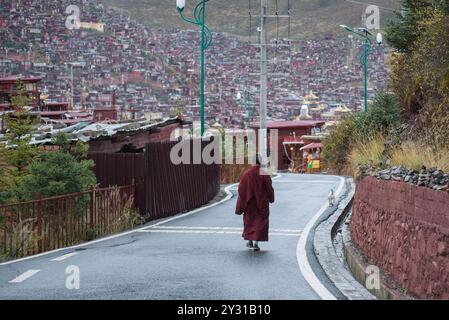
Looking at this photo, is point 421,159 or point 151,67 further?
point 151,67

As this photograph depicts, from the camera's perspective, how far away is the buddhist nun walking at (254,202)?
1535 centimetres

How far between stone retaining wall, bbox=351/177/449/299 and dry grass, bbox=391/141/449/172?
0.53m

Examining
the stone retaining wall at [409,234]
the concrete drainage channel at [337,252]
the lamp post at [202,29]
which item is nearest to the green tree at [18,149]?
the lamp post at [202,29]

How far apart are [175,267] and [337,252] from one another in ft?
14.0

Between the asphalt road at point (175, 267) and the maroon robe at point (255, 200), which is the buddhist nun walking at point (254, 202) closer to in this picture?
the maroon robe at point (255, 200)

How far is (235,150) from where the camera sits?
133ft

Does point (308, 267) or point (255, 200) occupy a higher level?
point (255, 200)

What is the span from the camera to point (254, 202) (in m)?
Answer: 15.5

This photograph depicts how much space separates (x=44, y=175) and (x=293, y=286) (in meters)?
9.09

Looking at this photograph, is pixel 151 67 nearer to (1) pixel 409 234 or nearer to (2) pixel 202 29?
(2) pixel 202 29

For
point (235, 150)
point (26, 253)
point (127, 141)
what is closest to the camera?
point (26, 253)

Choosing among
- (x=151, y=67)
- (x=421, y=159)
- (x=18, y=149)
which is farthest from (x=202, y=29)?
(x=151, y=67)

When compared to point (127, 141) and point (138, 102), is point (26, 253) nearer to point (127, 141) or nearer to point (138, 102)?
point (127, 141)

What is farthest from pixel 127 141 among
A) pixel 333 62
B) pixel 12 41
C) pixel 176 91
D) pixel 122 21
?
pixel 333 62
